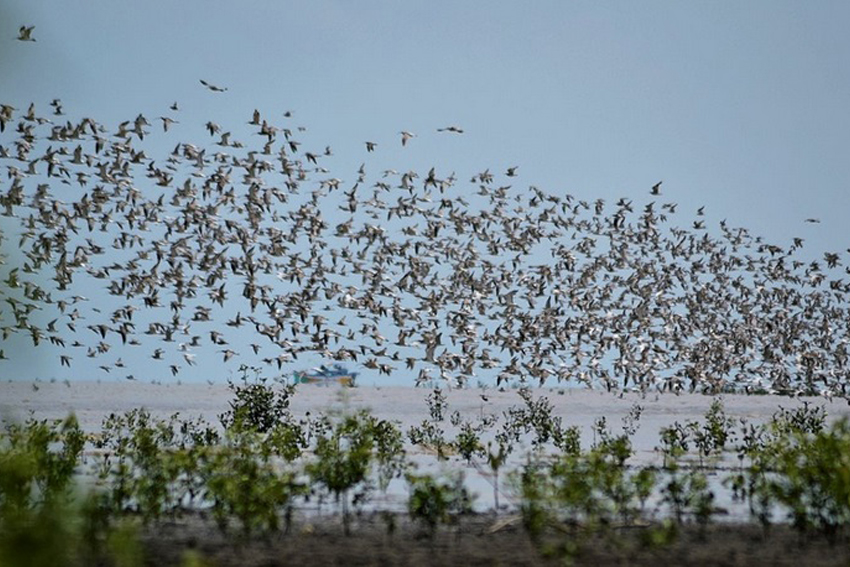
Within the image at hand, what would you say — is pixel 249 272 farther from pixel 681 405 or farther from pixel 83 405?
pixel 681 405

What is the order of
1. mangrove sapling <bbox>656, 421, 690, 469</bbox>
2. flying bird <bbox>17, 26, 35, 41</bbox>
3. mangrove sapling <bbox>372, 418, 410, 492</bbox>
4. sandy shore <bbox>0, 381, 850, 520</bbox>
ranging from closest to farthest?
flying bird <bbox>17, 26, 35, 41</bbox> → mangrove sapling <bbox>656, 421, 690, 469</bbox> → mangrove sapling <bbox>372, 418, 410, 492</bbox> → sandy shore <bbox>0, 381, 850, 520</bbox>

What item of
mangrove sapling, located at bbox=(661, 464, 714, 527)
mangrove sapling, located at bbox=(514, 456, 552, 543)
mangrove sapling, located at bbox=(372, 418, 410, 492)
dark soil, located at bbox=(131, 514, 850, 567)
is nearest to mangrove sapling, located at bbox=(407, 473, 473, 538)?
dark soil, located at bbox=(131, 514, 850, 567)

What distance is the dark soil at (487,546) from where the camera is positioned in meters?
7.79

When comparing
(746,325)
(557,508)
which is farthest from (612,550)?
(746,325)

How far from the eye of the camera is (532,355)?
29.8m

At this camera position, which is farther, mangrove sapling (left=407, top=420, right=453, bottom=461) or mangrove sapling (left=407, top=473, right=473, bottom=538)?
mangrove sapling (left=407, top=420, right=453, bottom=461)

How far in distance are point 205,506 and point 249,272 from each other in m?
16.3

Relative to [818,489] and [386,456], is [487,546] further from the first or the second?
[818,489]

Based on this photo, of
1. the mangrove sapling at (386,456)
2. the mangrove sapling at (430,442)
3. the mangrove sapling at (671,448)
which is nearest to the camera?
the mangrove sapling at (671,448)

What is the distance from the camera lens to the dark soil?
779 cm

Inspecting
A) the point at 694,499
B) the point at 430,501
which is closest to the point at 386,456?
the point at 430,501

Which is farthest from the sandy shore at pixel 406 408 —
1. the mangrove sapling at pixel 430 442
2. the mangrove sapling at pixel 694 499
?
the mangrove sapling at pixel 694 499

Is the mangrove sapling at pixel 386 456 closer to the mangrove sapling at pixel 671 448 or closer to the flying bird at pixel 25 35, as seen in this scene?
the mangrove sapling at pixel 671 448

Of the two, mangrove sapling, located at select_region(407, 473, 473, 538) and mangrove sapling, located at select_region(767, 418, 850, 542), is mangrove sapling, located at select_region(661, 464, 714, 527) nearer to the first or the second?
mangrove sapling, located at select_region(767, 418, 850, 542)
